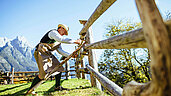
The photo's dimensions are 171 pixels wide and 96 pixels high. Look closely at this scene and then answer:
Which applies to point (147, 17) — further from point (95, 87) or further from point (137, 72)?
point (137, 72)

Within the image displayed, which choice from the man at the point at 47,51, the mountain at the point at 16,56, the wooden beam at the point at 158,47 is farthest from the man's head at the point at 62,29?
the mountain at the point at 16,56

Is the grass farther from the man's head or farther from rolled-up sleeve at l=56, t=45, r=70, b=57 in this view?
the man's head

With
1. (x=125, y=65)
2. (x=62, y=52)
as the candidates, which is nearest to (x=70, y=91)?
(x=62, y=52)

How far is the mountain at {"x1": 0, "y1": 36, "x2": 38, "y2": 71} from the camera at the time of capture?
320 ft

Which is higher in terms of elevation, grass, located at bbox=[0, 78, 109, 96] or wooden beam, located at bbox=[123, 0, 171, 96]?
wooden beam, located at bbox=[123, 0, 171, 96]

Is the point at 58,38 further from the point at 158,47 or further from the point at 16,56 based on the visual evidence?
the point at 16,56

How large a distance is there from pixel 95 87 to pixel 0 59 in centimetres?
11780

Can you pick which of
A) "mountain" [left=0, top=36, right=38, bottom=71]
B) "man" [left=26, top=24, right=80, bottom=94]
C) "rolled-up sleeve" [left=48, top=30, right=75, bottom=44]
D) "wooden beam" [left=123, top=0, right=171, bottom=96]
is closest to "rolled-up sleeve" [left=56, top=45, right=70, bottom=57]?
"man" [left=26, top=24, right=80, bottom=94]

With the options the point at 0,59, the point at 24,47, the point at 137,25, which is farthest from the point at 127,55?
the point at 24,47

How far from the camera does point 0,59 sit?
94500 mm

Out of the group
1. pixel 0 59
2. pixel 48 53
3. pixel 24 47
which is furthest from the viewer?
pixel 24 47

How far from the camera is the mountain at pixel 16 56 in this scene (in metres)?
97.6

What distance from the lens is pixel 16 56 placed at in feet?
368

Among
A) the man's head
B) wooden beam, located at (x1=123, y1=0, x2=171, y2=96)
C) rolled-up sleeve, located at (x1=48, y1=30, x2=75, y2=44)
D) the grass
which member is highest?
the man's head
